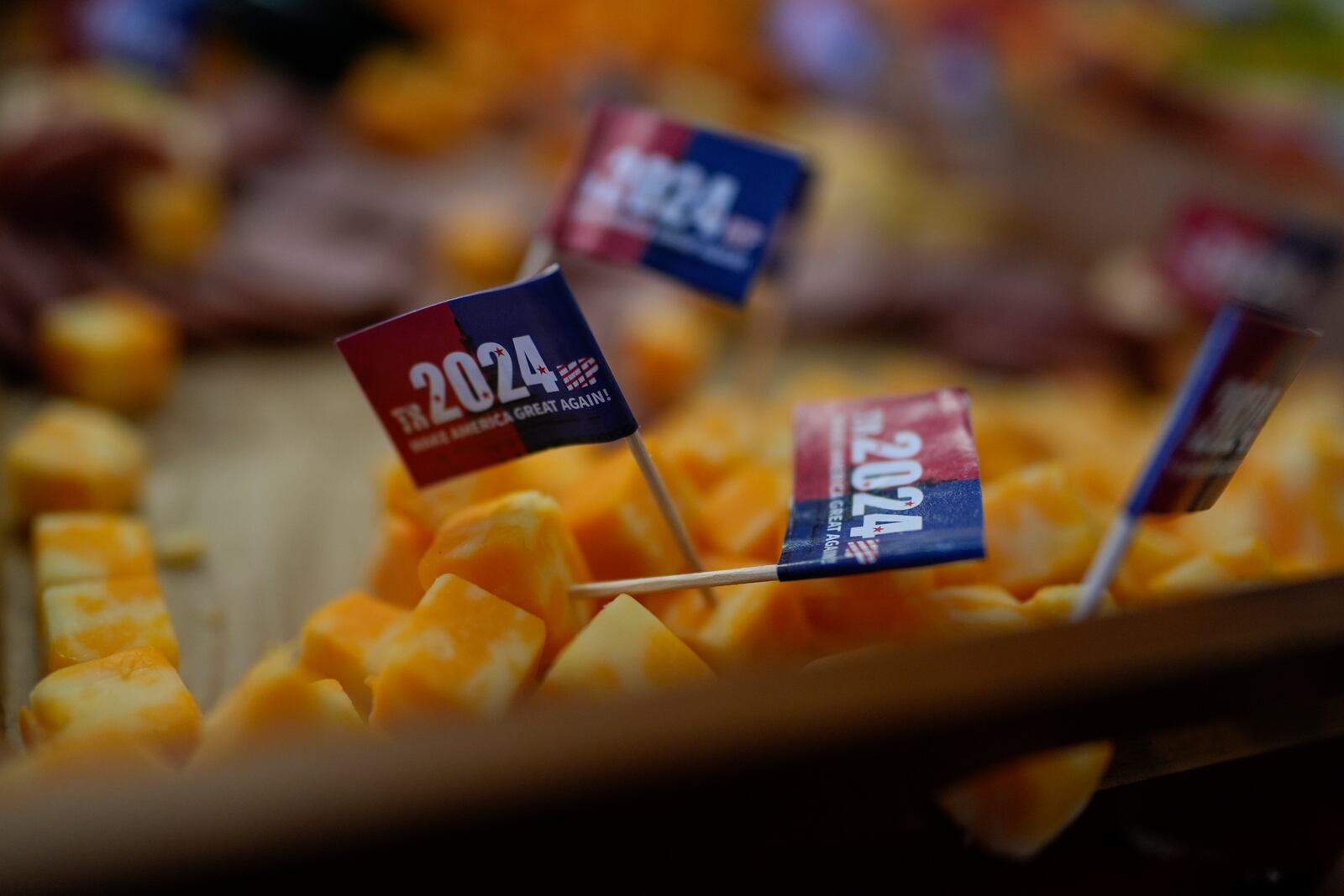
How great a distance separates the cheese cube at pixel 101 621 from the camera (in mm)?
821

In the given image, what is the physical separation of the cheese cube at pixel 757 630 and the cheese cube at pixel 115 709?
367 millimetres

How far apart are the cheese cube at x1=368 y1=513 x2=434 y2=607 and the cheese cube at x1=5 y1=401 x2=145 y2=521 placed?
45cm

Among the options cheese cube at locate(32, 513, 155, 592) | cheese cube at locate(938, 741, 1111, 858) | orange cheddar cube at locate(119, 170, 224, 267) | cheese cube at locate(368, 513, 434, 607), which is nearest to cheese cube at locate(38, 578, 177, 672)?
cheese cube at locate(32, 513, 155, 592)

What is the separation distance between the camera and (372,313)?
5.70 ft

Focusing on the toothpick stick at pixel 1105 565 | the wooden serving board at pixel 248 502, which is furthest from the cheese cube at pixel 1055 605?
the wooden serving board at pixel 248 502

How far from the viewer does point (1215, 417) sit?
0.69m

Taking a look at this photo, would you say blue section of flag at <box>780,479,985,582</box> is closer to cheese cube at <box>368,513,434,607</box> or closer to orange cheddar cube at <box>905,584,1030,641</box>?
orange cheddar cube at <box>905,584,1030,641</box>

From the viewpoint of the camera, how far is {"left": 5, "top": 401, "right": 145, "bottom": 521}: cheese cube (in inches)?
44.8

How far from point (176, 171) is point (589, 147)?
1055 millimetres

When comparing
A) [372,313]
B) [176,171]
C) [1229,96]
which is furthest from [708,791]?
[1229,96]

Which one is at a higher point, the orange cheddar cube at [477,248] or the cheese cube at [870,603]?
the cheese cube at [870,603]

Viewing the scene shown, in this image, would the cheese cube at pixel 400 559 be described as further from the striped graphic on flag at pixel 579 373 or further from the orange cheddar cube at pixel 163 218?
the orange cheddar cube at pixel 163 218

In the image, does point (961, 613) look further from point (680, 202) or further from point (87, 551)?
point (87, 551)

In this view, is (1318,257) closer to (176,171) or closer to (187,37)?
(176,171)
